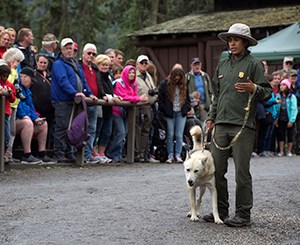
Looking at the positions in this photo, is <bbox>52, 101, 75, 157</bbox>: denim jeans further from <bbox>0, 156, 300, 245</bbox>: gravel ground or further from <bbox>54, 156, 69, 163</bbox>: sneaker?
<bbox>0, 156, 300, 245</bbox>: gravel ground

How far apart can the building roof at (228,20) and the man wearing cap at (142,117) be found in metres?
13.3

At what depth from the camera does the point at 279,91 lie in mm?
21297

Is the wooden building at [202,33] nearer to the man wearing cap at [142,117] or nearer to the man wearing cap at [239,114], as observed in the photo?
the man wearing cap at [142,117]

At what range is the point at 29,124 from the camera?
46.6 ft

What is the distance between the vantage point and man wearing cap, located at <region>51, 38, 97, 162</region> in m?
14.7

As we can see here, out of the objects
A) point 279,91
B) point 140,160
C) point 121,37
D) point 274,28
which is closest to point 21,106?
point 140,160

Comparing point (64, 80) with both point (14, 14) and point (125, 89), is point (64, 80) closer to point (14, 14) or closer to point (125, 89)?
point (125, 89)

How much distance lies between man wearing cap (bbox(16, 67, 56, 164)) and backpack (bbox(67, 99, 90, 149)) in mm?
455

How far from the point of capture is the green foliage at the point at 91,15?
1537 inches

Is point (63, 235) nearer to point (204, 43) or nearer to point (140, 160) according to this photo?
point (140, 160)

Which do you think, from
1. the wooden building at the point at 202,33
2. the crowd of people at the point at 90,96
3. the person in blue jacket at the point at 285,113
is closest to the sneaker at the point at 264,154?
the person in blue jacket at the point at 285,113

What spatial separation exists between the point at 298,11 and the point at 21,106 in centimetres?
1893

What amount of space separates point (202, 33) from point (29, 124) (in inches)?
727

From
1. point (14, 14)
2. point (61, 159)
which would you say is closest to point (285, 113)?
point (61, 159)
